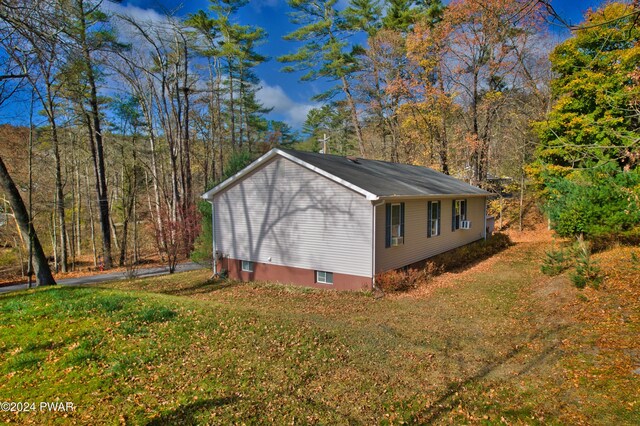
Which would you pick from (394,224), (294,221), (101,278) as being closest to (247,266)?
(294,221)

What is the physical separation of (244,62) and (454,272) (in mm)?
23611

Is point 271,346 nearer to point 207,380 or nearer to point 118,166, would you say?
point 207,380

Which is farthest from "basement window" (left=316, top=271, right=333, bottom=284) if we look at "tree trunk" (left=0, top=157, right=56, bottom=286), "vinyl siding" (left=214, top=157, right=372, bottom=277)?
"tree trunk" (left=0, top=157, right=56, bottom=286)

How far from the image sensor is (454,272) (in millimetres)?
13273

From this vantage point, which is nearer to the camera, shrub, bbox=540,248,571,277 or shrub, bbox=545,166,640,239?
shrub, bbox=540,248,571,277

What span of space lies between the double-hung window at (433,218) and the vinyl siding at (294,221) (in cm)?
430

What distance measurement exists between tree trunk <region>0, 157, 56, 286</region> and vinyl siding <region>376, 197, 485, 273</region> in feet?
35.5

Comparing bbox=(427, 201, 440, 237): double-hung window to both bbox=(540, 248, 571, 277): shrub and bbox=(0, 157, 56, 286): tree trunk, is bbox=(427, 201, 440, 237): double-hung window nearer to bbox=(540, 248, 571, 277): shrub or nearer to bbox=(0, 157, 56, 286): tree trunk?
bbox=(540, 248, 571, 277): shrub

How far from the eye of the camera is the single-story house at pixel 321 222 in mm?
10547

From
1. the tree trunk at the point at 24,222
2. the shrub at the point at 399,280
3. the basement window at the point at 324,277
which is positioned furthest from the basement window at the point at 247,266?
the tree trunk at the point at 24,222

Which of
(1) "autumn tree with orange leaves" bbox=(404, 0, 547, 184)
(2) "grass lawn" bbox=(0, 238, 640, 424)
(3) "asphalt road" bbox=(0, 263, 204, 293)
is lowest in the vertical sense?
(3) "asphalt road" bbox=(0, 263, 204, 293)

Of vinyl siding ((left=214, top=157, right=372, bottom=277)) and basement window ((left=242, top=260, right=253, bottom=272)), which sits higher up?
vinyl siding ((left=214, top=157, right=372, bottom=277))

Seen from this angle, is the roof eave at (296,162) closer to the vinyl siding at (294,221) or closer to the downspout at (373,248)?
the vinyl siding at (294,221)

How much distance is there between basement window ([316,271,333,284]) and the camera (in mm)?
11297
